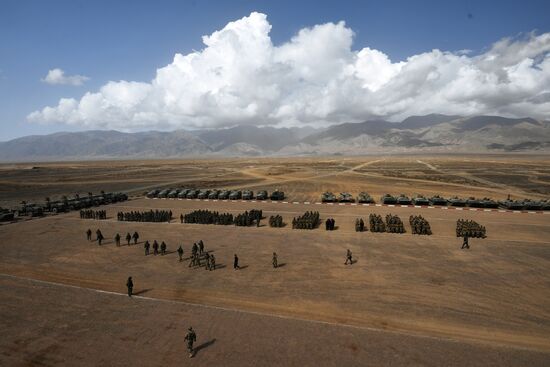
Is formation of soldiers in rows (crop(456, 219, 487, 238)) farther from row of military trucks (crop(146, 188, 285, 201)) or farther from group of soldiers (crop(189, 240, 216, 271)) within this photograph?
row of military trucks (crop(146, 188, 285, 201))

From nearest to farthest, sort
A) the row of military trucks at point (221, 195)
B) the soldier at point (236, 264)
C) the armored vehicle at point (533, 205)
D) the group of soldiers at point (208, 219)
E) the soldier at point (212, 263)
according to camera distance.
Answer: the soldier at point (236, 264) < the soldier at point (212, 263) < the group of soldiers at point (208, 219) < the armored vehicle at point (533, 205) < the row of military trucks at point (221, 195)

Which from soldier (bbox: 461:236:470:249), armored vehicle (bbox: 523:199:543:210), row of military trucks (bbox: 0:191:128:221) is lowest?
soldier (bbox: 461:236:470:249)

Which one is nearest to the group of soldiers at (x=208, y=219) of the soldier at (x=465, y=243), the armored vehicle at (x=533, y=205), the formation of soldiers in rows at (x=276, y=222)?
the formation of soldiers in rows at (x=276, y=222)

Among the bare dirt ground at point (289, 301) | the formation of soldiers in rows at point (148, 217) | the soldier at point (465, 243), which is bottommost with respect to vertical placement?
the bare dirt ground at point (289, 301)

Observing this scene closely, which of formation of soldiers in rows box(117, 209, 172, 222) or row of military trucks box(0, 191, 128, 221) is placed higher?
row of military trucks box(0, 191, 128, 221)

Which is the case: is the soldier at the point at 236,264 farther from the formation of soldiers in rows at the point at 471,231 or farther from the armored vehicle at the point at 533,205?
the armored vehicle at the point at 533,205

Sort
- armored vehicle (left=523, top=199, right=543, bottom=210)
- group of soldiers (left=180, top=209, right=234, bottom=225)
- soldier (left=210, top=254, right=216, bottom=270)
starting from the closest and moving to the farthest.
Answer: soldier (left=210, top=254, right=216, bottom=270), group of soldiers (left=180, top=209, right=234, bottom=225), armored vehicle (left=523, top=199, right=543, bottom=210)

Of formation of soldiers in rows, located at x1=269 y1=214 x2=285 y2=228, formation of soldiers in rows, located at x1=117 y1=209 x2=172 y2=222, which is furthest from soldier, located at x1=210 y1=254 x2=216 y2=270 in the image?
formation of soldiers in rows, located at x1=117 y1=209 x2=172 y2=222

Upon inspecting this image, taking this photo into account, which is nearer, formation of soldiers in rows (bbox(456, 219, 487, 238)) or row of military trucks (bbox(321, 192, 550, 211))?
formation of soldiers in rows (bbox(456, 219, 487, 238))

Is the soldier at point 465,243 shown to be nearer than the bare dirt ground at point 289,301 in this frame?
No
